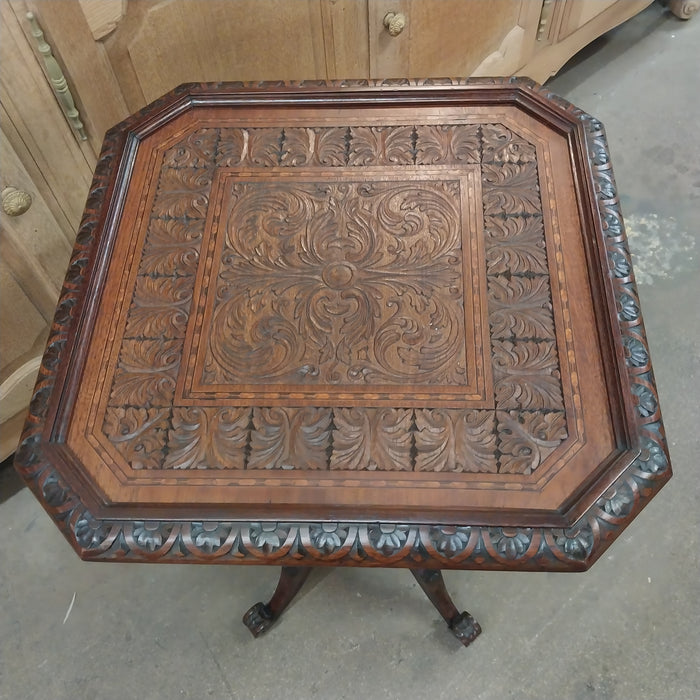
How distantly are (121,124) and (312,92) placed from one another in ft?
1.10

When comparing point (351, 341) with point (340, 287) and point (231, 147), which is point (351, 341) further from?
point (231, 147)

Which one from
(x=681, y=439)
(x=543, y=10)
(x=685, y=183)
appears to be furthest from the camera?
(x=685, y=183)

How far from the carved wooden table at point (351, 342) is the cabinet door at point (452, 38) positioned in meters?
0.47

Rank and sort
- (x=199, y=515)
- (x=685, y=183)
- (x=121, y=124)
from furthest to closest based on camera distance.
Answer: (x=685, y=183), (x=121, y=124), (x=199, y=515)

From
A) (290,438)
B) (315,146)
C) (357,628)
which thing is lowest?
(357,628)

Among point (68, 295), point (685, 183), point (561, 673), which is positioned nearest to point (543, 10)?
point (685, 183)

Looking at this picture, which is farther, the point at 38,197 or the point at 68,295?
the point at 38,197

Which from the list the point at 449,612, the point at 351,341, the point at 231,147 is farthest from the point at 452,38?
the point at 449,612

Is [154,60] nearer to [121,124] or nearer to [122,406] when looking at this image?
[121,124]

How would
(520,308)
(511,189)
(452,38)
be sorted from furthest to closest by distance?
(452,38) < (511,189) < (520,308)

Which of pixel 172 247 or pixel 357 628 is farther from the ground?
pixel 172 247

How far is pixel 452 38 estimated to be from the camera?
1.70m

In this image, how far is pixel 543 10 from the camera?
1845 mm

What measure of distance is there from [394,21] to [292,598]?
49.3 inches
